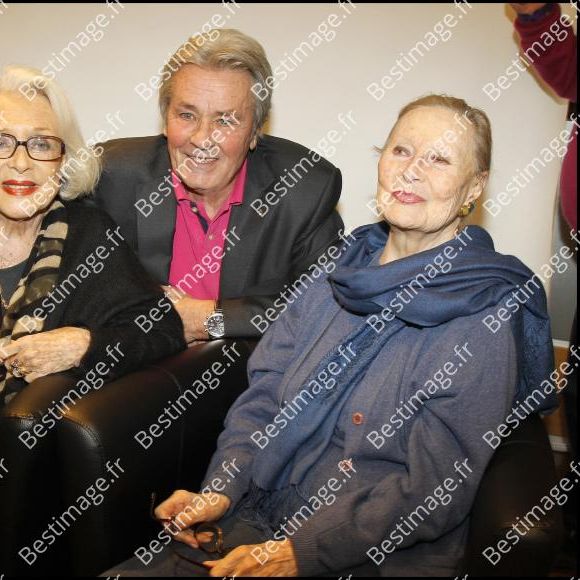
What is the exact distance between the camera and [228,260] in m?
2.25

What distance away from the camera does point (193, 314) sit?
7.03ft

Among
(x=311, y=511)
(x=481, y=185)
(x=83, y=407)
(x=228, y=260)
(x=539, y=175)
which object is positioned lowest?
(x=83, y=407)

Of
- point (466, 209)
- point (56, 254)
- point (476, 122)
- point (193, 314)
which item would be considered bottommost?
point (56, 254)

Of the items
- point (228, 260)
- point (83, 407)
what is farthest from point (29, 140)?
point (83, 407)

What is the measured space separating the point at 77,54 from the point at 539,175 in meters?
1.73

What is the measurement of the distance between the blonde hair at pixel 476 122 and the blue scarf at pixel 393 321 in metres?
0.15

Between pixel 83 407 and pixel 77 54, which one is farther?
pixel 77 54

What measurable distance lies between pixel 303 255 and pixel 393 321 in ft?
2.18

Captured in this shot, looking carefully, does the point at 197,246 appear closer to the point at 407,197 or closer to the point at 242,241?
the point at 242,241

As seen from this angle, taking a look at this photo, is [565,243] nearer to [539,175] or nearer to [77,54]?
[539,175]

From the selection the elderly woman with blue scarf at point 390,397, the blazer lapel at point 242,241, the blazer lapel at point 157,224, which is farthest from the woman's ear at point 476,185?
the blazer lapel at point 157,224

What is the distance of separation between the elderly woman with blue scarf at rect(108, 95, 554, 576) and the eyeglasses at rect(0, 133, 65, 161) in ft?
2.62

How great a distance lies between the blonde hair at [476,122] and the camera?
1656mm

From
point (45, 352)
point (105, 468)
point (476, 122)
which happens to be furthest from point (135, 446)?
point (476, 122)
